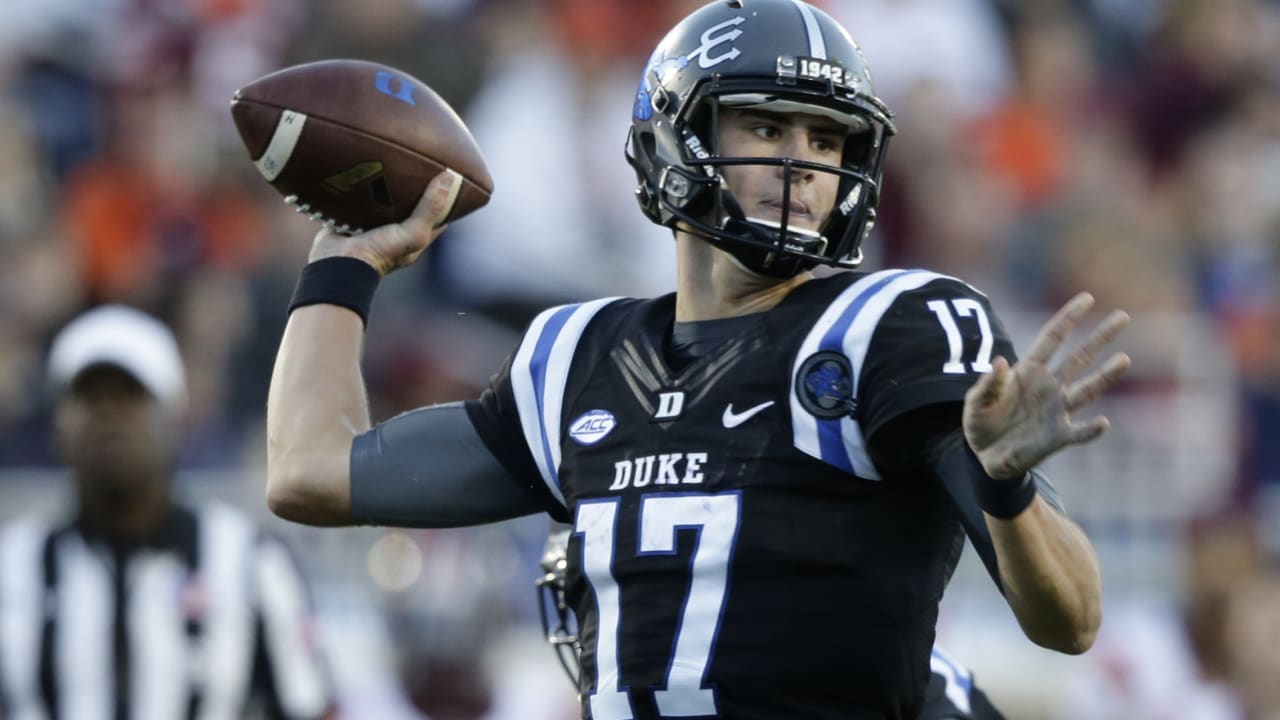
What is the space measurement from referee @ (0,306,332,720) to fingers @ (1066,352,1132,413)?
3.37 metres

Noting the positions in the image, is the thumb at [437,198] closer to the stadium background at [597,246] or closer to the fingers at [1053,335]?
the fingers at [1053,335]

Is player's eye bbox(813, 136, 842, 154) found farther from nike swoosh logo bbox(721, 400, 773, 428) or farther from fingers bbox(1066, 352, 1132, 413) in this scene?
fingers bbox(1066, 352, 1132, 413)

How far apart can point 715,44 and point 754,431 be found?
0.69 metres

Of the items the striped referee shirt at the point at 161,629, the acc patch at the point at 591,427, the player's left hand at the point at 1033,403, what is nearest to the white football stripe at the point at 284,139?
the acc patch at the point at 591,427

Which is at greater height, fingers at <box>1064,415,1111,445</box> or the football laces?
the football laces

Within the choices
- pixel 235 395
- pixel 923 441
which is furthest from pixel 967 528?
pixel 235 395

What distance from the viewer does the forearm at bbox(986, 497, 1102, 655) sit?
2.91 meters

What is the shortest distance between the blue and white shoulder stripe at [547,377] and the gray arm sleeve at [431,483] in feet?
0.36

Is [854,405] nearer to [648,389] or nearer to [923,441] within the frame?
[923,441]

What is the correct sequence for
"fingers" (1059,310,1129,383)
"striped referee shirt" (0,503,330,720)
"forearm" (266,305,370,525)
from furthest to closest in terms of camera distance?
"striped referee shirt" (0,503,330,720) < "forearm" (266,305,370,525) < "fingers" (1059,310,1129,383)

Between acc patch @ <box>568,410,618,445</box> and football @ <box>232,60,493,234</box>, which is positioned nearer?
acc patch @ <box>568,410,618,445</box>

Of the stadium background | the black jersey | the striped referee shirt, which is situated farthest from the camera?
the stadium background

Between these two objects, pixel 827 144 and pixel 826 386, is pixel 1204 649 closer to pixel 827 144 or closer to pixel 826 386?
pixel 827 144

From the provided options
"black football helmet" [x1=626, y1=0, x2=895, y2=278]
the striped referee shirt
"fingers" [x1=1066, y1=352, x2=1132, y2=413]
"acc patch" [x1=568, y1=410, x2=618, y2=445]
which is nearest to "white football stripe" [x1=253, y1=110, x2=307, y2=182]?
"black football helmet" [x1=626, y1=0, x2=895, y2=278]
